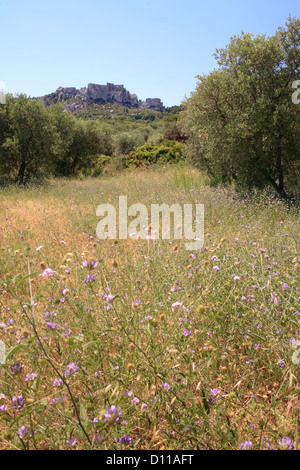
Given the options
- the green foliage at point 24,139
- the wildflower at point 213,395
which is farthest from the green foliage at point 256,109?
the green foliage at point 24,139

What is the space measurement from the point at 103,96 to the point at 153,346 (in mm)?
123867

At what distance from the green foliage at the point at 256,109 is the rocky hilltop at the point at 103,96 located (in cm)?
10581

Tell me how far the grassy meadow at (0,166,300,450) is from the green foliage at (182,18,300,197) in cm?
311

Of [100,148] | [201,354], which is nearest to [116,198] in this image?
[201,354]

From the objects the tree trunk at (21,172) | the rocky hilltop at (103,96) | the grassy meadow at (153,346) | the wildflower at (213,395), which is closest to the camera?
the grassy meadow at (153,346)

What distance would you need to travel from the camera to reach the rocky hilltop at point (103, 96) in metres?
106

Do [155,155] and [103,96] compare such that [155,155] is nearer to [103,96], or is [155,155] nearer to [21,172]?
[21,172]

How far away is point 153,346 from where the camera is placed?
1.54 m

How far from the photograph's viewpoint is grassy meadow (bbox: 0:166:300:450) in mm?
1288

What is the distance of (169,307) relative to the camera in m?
2.27

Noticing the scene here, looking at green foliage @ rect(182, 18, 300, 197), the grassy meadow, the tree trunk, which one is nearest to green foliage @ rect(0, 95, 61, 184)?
the tree trunk

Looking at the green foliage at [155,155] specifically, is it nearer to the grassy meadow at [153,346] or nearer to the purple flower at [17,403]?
the grassy meadow at [153,346]

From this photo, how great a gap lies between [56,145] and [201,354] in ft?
45.4

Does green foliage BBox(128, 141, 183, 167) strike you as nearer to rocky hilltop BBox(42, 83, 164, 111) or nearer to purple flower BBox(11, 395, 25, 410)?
purple flower BBox(11, 395, 25, 410)
